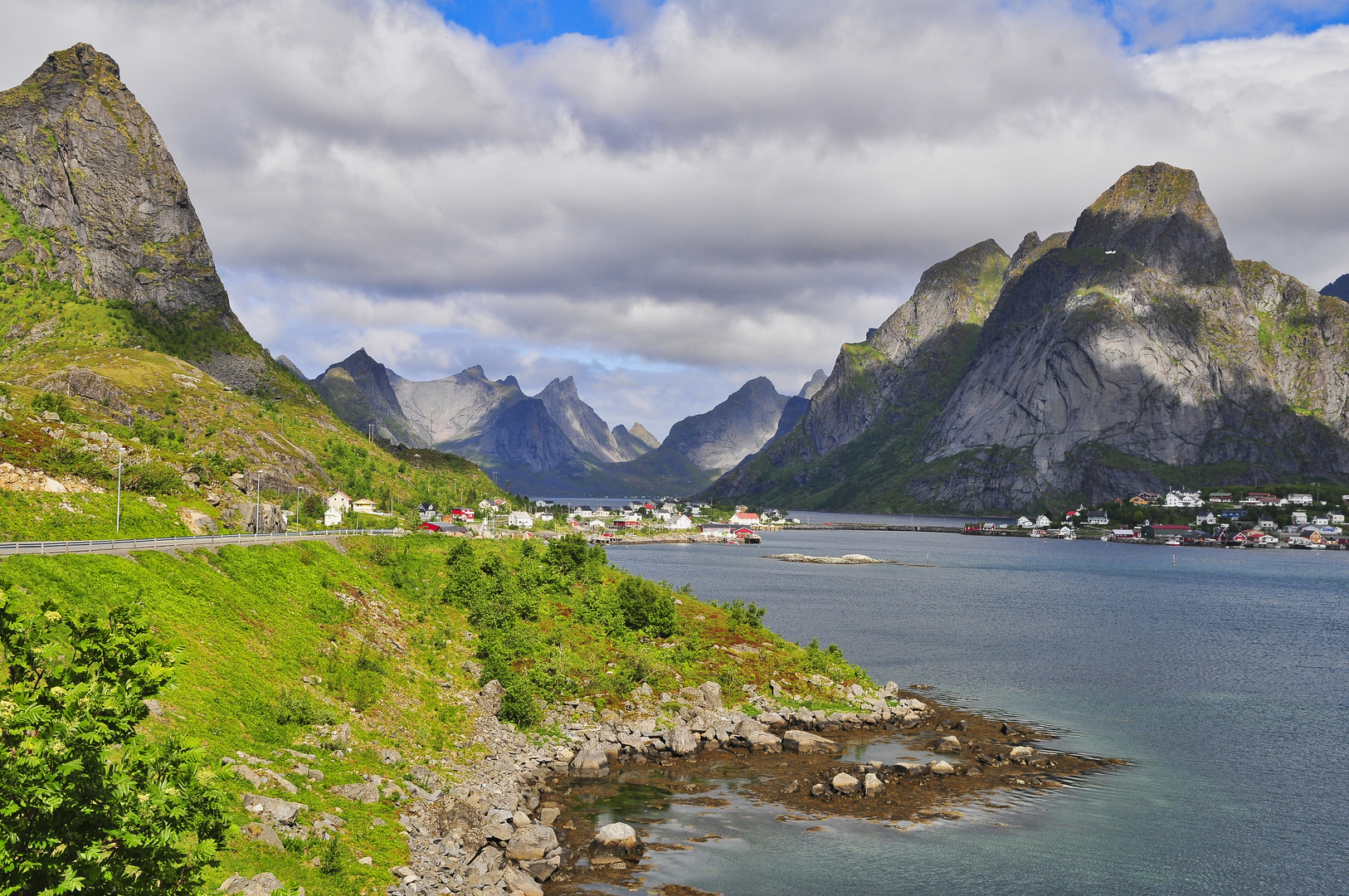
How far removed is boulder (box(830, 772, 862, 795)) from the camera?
4984 centimetres

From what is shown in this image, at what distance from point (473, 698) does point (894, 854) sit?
97.2 feet

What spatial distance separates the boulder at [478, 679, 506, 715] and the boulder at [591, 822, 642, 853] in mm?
18320

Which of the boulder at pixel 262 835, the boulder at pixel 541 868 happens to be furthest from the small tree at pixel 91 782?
the boulder at pixel 541 868

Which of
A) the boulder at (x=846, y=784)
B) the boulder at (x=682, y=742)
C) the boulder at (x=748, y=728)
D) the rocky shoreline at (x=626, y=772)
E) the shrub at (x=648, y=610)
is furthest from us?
the shrub at (x=648, y=610)

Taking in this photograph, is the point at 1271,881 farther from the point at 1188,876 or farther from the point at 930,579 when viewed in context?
the point at 930,579

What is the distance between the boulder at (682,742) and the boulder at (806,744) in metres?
6.40

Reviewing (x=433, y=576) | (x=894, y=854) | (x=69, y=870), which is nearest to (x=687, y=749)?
(x=894, y=854)

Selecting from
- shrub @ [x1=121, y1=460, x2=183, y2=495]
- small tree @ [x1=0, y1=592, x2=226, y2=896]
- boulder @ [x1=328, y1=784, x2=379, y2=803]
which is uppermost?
shrub @ [x1=121, y1=460, x2=183, y2=495]

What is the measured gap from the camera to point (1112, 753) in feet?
200

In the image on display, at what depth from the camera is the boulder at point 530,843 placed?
123 feet

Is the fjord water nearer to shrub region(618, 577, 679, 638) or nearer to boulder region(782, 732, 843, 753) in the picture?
boulder region(782, 732, 843, 753)

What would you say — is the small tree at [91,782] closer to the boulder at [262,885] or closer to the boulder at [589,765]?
the boulder at [262,885]

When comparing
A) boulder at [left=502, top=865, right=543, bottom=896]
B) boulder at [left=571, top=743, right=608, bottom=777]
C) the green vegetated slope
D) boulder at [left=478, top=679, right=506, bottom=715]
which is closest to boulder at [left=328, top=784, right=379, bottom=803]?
the green vegetated slope

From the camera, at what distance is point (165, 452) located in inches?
4299
